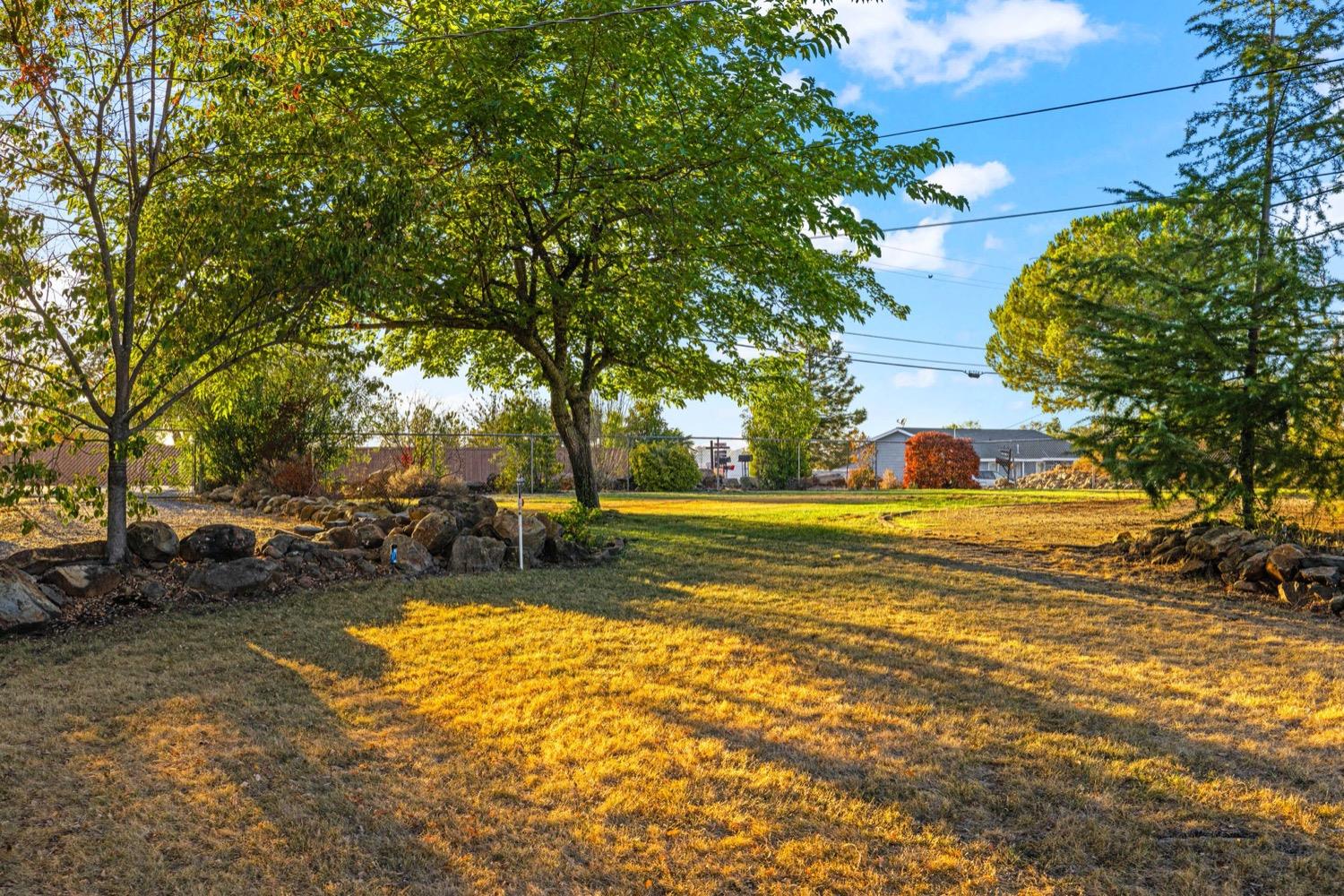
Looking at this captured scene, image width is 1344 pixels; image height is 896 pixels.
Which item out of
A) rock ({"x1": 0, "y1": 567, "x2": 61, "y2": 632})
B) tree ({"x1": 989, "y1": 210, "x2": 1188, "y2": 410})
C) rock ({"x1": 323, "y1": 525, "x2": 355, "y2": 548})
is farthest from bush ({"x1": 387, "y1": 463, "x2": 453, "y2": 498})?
tree ({"x1": 989, "y1": 210, "x2": 1188, "y2": 410})

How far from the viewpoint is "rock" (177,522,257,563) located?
7066 mm

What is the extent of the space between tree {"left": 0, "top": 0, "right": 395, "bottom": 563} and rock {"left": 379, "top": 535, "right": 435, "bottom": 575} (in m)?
2.12

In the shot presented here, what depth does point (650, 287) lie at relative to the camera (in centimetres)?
1138

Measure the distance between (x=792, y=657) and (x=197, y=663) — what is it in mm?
3523

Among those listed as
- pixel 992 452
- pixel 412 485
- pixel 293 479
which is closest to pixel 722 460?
pixel 412 485

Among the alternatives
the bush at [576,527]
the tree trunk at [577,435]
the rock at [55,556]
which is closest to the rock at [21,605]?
the rock at [55,556]

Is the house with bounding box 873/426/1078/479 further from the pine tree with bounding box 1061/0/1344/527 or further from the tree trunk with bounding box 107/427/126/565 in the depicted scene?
the tree trunk with bounding box 107/427/126/565

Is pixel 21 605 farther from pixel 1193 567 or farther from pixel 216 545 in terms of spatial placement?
pixel 1193 567

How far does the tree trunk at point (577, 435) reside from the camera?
12695 mm

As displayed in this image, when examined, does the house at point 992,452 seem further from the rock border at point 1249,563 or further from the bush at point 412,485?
the rock border at point 1249,563

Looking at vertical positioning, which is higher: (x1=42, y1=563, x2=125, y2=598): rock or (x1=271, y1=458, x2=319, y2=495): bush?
(x1=271, y1=458, x2=319, y2=495): bush

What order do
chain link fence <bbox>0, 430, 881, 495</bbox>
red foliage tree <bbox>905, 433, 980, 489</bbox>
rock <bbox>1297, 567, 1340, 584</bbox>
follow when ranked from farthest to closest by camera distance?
red foliage tree <bbox>905, 433, 980, 489</bbox>
chain link fence <bbox>0, 430, 881, 495</bbox>
rock <bbox>1297, 567, 1340, 584</bbox>

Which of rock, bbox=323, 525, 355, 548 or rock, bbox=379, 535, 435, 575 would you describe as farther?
rock, bbox=323, 525, 355, 548

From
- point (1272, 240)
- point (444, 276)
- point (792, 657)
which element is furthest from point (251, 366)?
point (1272, 240)
